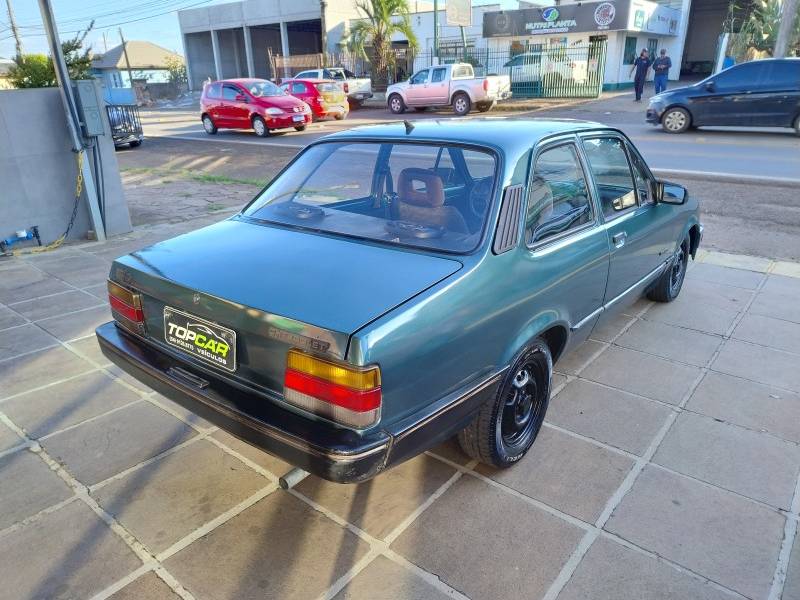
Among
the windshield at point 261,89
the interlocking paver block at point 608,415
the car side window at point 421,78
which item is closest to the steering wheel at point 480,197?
the interlocking paver block at point 608,415

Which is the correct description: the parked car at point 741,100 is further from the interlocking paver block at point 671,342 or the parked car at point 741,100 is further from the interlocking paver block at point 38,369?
the interlocking paver block at point 38,369

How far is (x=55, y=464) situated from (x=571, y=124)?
3362 millimetres

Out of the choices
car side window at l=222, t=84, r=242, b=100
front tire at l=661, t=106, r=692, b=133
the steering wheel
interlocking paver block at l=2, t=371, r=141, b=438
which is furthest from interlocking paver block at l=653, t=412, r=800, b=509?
car side window at l=222, t=84, r=242, b=100

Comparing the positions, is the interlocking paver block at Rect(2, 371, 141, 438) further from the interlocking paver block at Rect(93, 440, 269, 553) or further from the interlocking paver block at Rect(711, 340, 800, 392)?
the interlocking paver block at Rect(711, 340, 800, 392)

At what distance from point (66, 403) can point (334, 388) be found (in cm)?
229

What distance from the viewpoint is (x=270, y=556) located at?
239 centimetres

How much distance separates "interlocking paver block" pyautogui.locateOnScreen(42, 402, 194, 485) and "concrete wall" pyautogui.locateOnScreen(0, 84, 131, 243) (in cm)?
422

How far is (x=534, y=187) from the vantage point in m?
2.89

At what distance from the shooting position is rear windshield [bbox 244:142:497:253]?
9.04 feet

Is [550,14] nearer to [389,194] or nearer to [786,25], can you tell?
[786,25]

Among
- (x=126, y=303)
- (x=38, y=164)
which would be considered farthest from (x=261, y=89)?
(x=126, y=303)

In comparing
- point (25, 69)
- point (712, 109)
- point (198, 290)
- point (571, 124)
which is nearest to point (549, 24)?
point (712, 109)

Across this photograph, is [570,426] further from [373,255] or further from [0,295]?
[0,295]

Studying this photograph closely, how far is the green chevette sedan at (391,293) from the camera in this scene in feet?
7.00
